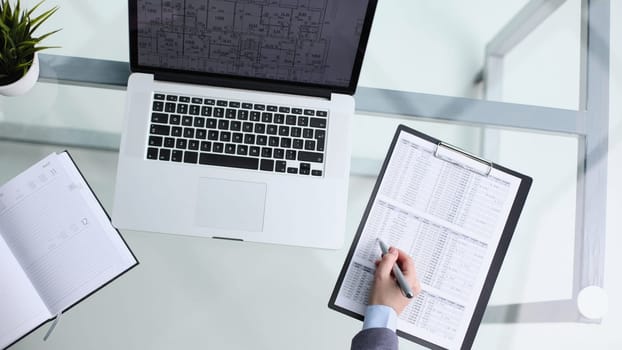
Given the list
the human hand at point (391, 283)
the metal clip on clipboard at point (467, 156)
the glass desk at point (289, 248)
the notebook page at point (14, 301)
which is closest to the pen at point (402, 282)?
the human hand at point (391, 283)

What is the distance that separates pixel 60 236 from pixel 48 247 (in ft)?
0.09

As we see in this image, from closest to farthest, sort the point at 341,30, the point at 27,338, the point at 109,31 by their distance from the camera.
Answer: the point at 341,30 < the point at 27,338 < the point at 109,31

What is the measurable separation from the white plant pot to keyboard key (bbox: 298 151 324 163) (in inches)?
18.2

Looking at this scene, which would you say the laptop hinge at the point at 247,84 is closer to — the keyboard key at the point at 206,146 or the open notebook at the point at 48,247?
the keyboard key at the point at 206,146

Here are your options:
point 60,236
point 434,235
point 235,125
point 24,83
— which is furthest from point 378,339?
point 24,83

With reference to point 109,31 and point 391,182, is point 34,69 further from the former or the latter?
point 391,182

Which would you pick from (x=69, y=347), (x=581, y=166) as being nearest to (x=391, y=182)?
(x=581, y=166)

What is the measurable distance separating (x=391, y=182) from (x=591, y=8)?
0.54 metres

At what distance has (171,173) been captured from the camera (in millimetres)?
803

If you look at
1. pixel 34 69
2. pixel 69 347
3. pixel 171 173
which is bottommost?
pixel 69 347

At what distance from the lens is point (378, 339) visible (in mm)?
780

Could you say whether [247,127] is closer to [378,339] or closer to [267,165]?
[267,165]

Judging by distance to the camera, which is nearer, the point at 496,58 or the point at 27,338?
the point at 27,338

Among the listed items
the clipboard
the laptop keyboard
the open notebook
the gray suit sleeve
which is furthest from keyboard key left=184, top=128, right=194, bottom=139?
the gray suit sleeve
